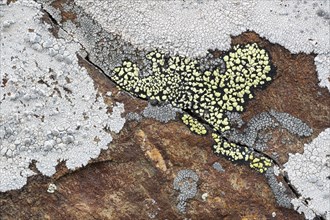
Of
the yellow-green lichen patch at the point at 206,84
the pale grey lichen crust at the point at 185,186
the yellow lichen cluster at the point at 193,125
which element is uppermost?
the yellow-green lichen patch at the point at 206,84

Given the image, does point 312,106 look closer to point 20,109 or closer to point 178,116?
point 178,116

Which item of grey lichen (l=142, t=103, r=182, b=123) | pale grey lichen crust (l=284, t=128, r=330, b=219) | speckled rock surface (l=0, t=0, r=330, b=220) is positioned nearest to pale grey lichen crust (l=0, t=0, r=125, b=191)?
speckled rock surface (l=0, t=0, r=330, b=220)

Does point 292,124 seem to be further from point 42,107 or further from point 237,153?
point 42,107

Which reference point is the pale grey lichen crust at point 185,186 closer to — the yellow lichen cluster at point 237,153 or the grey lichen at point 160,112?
the yellow lichen cluster at point 237,153

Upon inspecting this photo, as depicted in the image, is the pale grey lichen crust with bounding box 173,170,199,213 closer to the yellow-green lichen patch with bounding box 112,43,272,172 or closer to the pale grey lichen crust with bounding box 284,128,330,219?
the yellow-green lichen patch with bounding box 112,43,272,172

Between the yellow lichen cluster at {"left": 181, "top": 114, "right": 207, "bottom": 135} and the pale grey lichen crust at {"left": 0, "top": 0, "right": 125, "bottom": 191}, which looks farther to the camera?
the yellow lichen cluster at {"left": 181, "top": 114, "right": 207, "bottom": 135}

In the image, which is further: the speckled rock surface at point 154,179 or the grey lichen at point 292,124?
the grey lichen at point 292,124

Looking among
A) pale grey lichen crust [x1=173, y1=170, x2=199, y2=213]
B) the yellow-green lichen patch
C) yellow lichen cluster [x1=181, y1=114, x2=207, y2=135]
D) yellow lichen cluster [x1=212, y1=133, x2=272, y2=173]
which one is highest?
the yellow-green lichen patch

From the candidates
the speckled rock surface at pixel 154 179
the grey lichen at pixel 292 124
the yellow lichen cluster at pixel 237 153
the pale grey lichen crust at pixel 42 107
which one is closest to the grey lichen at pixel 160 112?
the speckled rock surface at pixel 154 179
